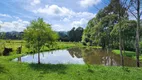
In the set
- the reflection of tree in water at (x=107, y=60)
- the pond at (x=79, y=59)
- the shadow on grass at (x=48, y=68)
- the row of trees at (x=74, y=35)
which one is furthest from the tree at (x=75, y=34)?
the shadow on grass at (x=48, y=68)

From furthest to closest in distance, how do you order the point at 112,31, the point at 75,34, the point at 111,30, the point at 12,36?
the point at 75,34 < the point at 12,36 < the point at 111,30 < the point at 112,31

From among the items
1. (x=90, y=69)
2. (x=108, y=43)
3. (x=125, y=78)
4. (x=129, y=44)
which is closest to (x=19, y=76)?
(x=90, y=69)

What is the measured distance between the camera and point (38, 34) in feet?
58.6

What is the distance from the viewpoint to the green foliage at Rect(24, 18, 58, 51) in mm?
17922

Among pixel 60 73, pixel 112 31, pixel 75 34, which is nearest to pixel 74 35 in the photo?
pixel 75 34

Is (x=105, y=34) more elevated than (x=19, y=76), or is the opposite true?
(x=105, y=34)

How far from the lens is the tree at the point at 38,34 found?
58.8ft

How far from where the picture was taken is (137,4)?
58.0 feet

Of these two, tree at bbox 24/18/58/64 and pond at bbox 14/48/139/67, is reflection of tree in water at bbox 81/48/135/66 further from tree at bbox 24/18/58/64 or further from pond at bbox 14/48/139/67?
tree at bbox 24/18/58/64

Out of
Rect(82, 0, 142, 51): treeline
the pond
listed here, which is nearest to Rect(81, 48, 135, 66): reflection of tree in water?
the pond

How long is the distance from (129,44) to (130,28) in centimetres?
644

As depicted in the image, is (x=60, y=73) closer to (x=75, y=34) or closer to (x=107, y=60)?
(x=107, y=60)

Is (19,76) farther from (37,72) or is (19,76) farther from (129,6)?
(129,6)

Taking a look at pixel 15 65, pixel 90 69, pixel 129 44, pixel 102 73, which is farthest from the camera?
pixel 129 44
